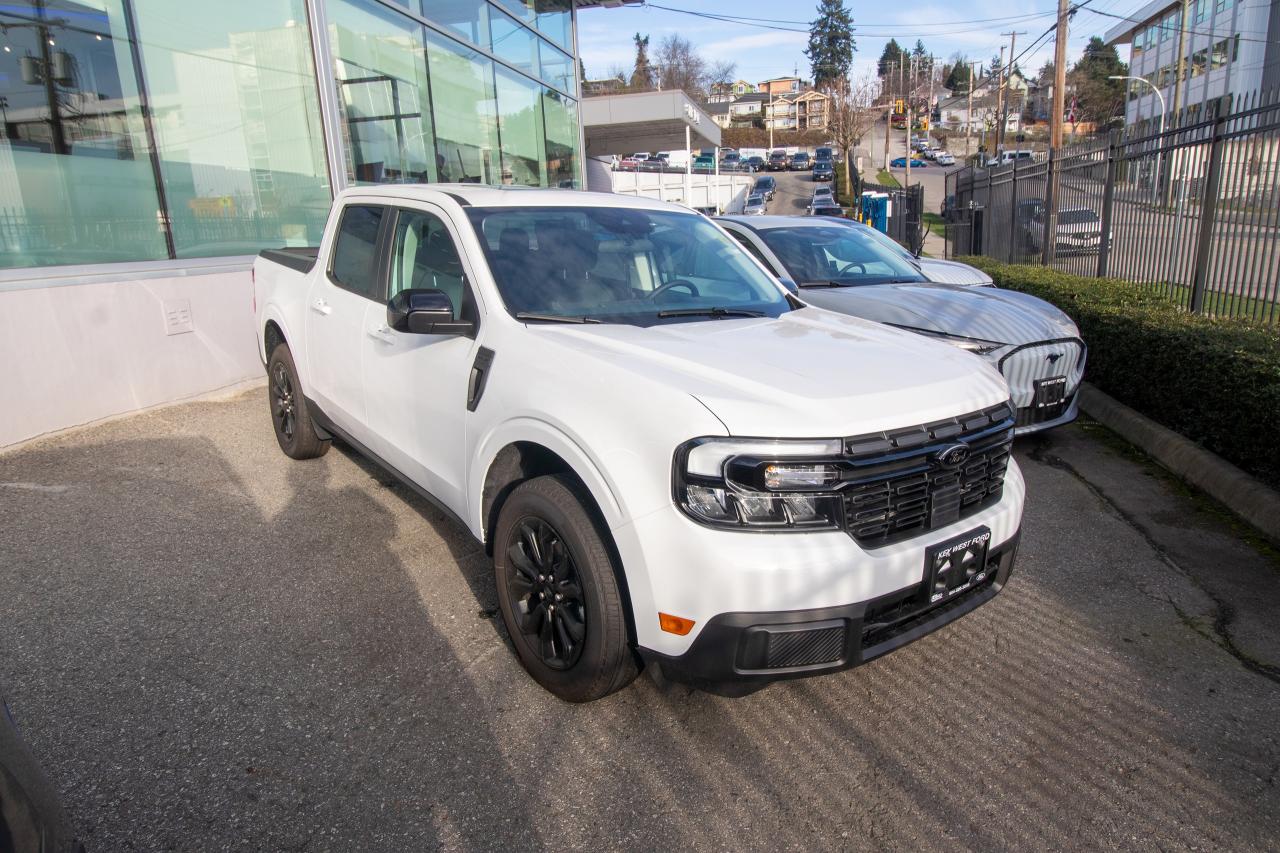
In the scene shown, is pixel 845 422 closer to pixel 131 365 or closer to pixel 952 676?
pixel 952 676

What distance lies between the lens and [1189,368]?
5285 millimetres

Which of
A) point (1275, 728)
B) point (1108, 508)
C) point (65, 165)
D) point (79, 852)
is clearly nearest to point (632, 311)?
point (79, 852)

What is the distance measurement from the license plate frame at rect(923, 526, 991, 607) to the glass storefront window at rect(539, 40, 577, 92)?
49.9 feet

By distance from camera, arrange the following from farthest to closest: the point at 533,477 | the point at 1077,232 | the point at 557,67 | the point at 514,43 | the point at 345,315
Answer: the point at 557,67, the point at 514,43, the point at 1077,232, the point at 345,315, the point at 533,477

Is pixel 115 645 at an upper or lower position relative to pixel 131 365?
lower

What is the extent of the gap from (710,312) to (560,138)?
14518 millimetres

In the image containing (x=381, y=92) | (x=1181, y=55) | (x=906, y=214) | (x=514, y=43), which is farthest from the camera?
(x=1181, y=55)

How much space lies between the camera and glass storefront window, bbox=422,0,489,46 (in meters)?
11.3

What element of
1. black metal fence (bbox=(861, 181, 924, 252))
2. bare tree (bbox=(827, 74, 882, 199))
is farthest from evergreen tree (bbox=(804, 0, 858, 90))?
black metal fence (bbox=(861, 181, 924, 252))

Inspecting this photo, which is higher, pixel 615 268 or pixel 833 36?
pixel 833 36

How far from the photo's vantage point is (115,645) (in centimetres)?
328

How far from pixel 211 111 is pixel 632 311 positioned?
645cm

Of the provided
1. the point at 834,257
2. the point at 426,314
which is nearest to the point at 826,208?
the point at 834,257

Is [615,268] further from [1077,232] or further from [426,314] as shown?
[1077,232]
